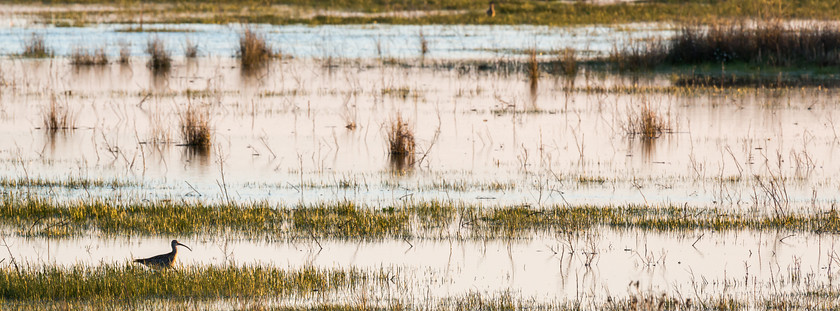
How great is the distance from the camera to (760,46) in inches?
1124

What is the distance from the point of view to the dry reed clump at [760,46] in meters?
28.1

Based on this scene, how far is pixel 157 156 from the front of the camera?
15.9 meters

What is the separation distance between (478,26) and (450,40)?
907cm

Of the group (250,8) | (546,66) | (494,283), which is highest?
(250,8)

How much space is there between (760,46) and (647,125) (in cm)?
1210

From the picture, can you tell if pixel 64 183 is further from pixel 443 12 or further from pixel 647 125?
pixel 443 12

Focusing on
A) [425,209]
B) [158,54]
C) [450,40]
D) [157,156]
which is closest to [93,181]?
[157,156]

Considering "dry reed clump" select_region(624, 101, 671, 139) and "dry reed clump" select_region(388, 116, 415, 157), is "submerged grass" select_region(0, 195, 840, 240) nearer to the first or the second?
"dry reed clump" select_region(388, 116, 415, 157)

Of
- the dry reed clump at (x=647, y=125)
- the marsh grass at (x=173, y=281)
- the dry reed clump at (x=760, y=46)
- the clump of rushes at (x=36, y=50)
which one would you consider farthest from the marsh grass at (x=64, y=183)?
the clump of rushes at (x=36, y=50)

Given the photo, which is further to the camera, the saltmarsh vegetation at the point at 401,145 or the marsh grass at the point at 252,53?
the marsh grass at the point at 252,53

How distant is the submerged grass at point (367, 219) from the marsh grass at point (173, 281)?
160cm

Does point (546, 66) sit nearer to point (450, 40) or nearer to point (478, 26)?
point (450, 40)

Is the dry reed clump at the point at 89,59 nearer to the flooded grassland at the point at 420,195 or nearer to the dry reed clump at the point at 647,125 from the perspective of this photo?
the flooded grassland at the point at 420,195

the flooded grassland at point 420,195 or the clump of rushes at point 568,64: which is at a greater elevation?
the clump of rushes at point 568,64
